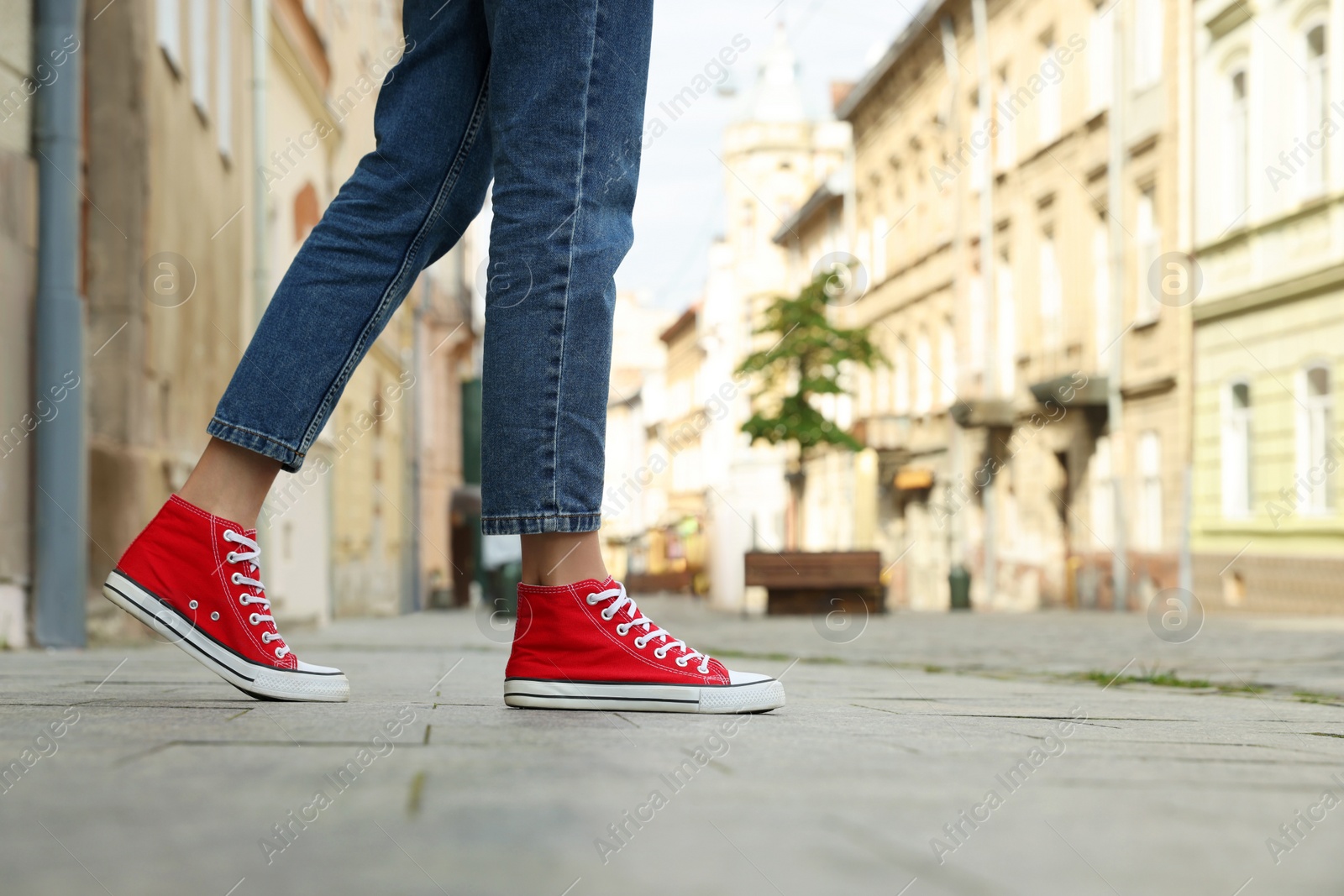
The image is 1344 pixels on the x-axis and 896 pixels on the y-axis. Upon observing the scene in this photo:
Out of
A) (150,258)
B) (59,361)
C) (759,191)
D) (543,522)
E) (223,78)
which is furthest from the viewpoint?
(759,191)

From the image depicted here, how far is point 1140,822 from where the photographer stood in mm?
1290

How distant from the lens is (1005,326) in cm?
2400

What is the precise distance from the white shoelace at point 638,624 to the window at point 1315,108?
45.7ft

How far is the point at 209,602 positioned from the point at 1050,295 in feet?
68.3

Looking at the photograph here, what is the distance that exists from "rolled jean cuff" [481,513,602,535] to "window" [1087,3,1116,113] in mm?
18927

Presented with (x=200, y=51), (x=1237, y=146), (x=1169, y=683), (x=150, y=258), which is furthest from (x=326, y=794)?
(x=1237, y=146)

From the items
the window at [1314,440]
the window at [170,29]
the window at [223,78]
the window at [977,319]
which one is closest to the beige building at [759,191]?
the window at [977,319]

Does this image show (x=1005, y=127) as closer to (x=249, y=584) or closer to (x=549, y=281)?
(x=549, y=281)

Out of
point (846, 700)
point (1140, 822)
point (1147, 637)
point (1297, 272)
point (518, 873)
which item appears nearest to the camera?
point (518, 873)

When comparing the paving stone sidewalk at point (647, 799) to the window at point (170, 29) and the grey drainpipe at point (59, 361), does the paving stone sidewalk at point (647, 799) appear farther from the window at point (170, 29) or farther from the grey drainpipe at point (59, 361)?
the window at point (170, 29)

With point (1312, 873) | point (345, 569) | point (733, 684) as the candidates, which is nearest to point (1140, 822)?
point (1312, 873)

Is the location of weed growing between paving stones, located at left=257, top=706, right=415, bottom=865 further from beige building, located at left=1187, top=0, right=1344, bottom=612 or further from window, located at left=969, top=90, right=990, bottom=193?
window, located at left=969, top=90, right=990, bottom=193

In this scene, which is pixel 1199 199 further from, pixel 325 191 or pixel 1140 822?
pixel 1140 822

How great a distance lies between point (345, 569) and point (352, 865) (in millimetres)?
14770
